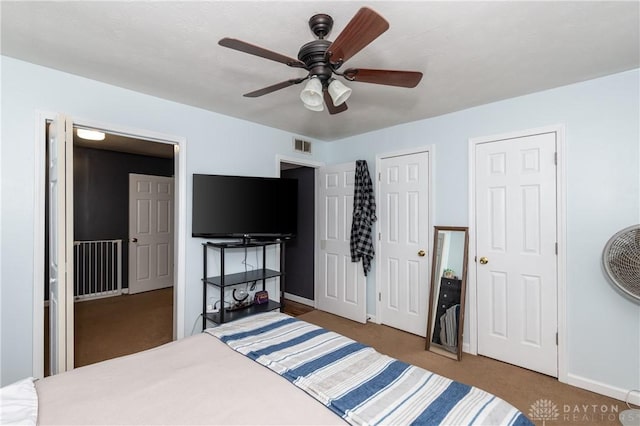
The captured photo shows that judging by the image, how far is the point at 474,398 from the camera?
4.08ft

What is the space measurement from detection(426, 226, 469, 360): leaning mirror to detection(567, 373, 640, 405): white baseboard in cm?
84

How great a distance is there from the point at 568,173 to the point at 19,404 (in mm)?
3557

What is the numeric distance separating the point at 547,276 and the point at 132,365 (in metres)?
3.06

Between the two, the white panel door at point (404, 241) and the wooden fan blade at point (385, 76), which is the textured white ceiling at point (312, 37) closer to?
the wooden fan blade at point (385, 76)

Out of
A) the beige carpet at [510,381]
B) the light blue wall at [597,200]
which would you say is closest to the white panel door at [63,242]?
the beige carpet at [510,381]

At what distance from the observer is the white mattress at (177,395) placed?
43.6 inches

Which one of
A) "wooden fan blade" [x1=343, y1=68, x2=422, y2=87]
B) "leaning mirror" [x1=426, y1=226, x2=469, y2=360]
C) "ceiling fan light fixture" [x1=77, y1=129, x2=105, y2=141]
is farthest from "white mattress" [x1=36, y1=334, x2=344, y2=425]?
"leaning mirror" [x1=426, y1=226, x2=469, y2=360]

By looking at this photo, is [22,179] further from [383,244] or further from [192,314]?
[383,244]

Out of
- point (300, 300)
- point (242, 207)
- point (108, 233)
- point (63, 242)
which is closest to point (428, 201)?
point (242, 207)

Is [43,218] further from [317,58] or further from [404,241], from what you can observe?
[404,241]

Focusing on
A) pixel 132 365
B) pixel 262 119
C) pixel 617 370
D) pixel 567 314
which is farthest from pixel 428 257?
pixel 132 365

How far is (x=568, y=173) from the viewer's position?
2.48m

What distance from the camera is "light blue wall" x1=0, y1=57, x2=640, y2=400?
2.13 meters

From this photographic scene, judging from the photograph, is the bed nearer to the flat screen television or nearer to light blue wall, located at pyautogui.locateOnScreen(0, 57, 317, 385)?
light blue wall, located at pyautogui.locateOnScreen(0, 57, 317, 385)
